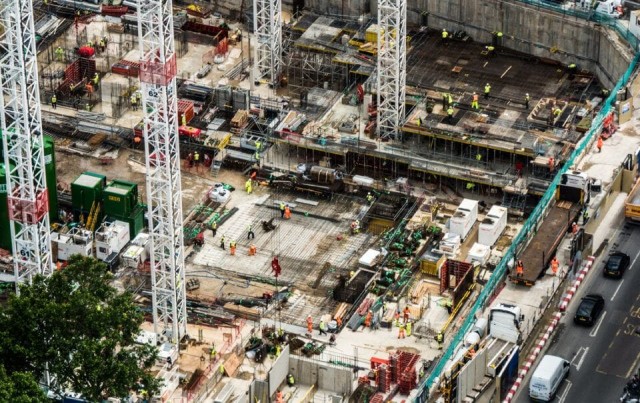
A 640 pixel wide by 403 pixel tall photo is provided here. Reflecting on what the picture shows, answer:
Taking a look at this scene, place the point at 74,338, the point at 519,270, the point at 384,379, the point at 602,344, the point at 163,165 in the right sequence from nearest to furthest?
the point at 74,338 → the point at 602,344 → the point at 384,379 → the point at 163,165 → the point at 519,270

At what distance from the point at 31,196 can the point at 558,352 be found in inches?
1838

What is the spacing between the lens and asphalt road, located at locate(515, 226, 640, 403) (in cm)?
18150

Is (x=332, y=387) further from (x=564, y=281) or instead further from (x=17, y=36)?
(x=17, y=36)

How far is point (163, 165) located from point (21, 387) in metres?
26.2

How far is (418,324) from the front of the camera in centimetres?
19950

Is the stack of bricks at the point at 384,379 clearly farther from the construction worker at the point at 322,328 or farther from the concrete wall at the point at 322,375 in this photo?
the construction worker at the point at 322,328

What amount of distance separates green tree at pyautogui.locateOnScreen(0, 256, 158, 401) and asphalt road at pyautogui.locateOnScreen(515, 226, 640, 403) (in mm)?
32374

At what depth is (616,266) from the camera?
195375 mm

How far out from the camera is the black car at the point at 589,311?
189000 millimetres

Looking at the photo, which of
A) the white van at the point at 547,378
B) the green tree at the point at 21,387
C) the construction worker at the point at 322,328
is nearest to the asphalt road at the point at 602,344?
the white van at the point at 547,378

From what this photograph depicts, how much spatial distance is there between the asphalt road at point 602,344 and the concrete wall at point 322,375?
16083 mm

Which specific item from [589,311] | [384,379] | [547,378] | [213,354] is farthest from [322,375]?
[589,311]

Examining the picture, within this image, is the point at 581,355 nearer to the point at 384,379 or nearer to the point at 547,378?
the point at 547,378

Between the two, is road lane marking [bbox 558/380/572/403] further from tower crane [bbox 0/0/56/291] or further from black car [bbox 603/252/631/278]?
tower crane [bbox 0/0/56/291]
